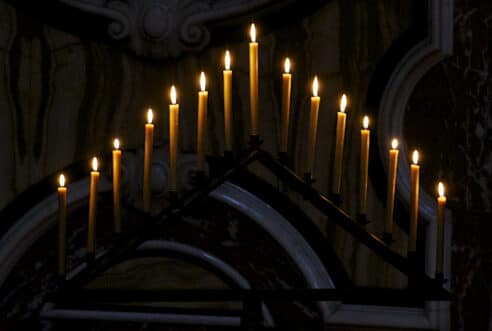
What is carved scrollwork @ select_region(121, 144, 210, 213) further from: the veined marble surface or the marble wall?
the marble wall

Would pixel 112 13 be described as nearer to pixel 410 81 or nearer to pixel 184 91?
pixel 184 91

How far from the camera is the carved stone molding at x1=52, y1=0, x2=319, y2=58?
202 cm

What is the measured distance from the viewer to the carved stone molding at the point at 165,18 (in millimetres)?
2016

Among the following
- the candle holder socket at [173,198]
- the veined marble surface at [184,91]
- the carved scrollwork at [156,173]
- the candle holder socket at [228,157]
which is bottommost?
the candle holder socket at [173,198]

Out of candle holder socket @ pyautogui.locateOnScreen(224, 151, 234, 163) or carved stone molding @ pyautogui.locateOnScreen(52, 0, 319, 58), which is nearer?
candle holder socket @ pyautogui.locateOnScreen(224, 151, 234, 163)

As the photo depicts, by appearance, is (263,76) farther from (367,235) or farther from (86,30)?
(367,235)

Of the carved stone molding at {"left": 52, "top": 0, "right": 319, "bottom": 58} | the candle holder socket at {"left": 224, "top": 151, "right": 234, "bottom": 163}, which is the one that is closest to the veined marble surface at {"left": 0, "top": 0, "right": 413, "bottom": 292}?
the carved stone molding at {"left": 52, "top": 0, "right": 319, "bottom": 58}

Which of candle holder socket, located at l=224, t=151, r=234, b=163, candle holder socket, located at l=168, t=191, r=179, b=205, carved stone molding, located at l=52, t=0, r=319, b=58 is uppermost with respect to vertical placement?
carved stone molding, located at l=52, t=0, r=319, b=58

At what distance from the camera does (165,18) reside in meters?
2.03

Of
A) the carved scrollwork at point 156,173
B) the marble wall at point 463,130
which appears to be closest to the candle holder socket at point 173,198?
the carved scrollwork at point 156,173

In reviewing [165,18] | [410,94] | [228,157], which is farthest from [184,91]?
[228,157]

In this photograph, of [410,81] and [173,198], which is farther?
[410,81]

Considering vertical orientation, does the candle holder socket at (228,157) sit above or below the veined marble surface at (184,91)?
below

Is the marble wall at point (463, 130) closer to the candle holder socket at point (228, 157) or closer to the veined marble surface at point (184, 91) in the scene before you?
the veined marble surface at point (184, 91)
